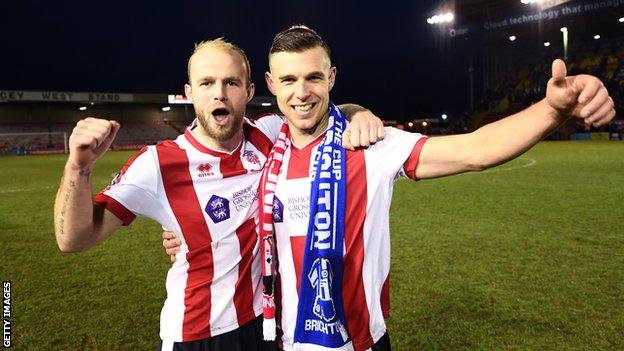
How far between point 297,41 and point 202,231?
33.7 inches

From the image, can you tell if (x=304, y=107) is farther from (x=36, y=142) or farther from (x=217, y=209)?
(x=36, y=142)

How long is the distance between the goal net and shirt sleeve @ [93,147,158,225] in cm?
3494

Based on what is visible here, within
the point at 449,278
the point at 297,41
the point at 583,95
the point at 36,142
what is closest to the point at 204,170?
the point at 297,41

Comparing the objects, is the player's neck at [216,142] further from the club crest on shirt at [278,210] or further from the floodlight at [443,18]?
the floodlight at [443,18]

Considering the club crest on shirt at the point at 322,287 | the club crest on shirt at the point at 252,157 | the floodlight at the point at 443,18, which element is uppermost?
the floodlight at the point at 443,18

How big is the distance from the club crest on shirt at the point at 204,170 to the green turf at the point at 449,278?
6.07ft

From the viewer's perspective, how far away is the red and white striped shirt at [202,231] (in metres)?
1.99

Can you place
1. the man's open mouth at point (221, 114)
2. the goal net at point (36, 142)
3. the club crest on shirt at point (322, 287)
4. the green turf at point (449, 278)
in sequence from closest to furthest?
1. the club crest on shirt at point (322, 287)
2. the man's open mouth at point (221, 114)
3. the green turf at point (449, 278)
4. the goal net at point (36, 142)


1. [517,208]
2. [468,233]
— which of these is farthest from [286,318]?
[517,208]

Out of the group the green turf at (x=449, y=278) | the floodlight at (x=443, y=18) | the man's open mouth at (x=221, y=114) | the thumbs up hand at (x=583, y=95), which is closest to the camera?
the thumbs up hand at (x=583, y=95)

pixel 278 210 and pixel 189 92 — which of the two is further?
pixel 189 92

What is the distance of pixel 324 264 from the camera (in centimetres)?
175

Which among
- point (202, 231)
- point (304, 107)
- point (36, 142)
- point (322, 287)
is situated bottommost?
point (322, 287)

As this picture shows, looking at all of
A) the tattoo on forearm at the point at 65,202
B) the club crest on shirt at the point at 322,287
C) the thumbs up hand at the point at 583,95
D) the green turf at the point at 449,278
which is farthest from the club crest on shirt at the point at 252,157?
the green turf at the point at 449,278
